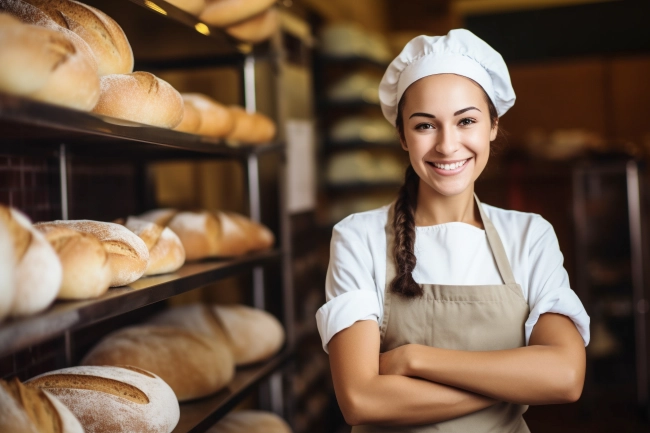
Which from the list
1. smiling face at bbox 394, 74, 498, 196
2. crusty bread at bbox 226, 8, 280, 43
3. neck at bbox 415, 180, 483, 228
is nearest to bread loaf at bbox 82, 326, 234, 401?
neck at bbox 415, 180, 483, 228

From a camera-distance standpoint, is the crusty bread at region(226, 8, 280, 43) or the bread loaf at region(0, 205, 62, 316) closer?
the bread loaf at region(0, 205, 62, 316)

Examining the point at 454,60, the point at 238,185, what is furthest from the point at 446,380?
the point at 238,185

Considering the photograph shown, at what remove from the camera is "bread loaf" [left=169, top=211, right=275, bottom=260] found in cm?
202

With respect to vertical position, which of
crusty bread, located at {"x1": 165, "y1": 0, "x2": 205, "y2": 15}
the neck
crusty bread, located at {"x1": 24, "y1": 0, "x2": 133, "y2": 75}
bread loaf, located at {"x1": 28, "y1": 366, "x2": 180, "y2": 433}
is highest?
crusty bread, located at {"x1": 165, "y1": 0, "x2": 205, "y2": 15}

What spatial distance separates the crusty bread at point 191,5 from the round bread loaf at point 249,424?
1280mm

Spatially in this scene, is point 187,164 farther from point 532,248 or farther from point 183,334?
point 532,248

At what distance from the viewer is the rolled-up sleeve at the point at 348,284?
1391 mm

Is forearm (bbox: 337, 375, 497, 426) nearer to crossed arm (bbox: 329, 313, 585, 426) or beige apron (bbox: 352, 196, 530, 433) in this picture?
crossed arm (bbox: 329, 313, 585, 426)

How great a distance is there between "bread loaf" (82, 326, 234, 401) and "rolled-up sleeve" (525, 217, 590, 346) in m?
0.92

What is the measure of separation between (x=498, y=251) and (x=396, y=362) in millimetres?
375

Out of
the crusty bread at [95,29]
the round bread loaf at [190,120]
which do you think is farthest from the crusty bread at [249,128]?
the crusty bread at [95,29]

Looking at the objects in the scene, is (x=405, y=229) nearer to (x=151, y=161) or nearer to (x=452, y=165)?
(x=452, y=165)

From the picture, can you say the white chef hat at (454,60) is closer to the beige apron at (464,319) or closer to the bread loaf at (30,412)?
the beige apron at (464,319)

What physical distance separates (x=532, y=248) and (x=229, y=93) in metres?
1.80
